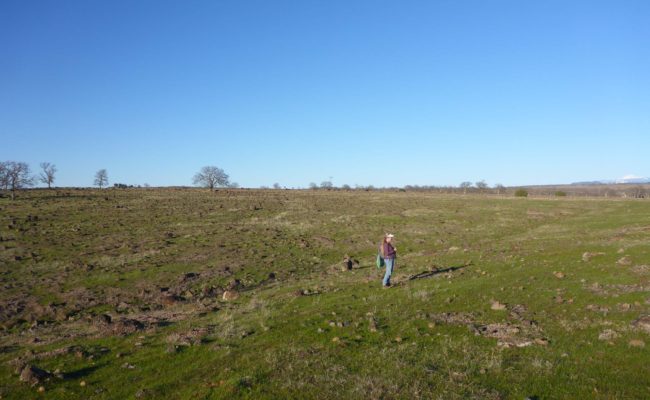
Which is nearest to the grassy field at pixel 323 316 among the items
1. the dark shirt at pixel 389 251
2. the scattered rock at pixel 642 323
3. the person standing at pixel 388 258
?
the scattered rock at pixel 642 323

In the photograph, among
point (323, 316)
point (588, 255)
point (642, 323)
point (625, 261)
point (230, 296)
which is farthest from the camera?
point (588, 255)

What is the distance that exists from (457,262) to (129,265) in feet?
76.1

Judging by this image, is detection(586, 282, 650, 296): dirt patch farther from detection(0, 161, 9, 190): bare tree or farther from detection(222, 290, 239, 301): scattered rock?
detection(0, 161, 9, 190): bare tree

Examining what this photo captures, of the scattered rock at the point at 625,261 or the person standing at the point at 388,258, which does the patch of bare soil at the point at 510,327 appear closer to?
the person standing at the point at 388,258

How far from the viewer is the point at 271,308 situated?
1784 centimetres

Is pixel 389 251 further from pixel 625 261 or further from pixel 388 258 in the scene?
pixel 625 261

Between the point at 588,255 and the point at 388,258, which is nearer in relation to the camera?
the point at 388,258

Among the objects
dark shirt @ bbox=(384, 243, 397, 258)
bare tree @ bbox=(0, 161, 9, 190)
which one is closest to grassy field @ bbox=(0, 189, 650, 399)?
dark shirt @ bbox=(384, 243, 397, 258)

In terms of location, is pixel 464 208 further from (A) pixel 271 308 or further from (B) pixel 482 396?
(B) pixel 482 396

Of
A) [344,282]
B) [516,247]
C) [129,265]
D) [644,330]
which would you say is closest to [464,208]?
[516,247]

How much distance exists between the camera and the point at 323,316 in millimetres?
15656

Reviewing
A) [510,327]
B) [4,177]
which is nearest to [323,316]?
[510,327]

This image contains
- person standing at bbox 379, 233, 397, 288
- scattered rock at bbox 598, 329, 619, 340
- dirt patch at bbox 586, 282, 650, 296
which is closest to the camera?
scattered rock at bbox 598, 329, 619, 340

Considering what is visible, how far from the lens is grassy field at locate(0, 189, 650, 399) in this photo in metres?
9.93
